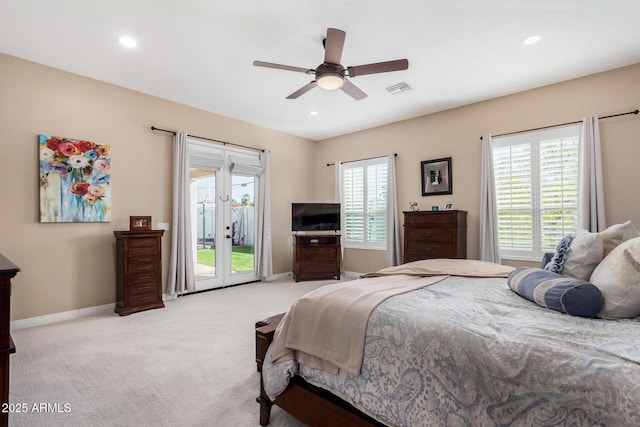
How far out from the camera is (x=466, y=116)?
488 cm

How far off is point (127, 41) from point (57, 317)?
10.5 ft

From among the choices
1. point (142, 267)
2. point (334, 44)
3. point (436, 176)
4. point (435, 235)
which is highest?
point (334, 44)

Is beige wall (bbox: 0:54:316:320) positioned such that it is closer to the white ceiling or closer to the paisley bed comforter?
the white ceiling

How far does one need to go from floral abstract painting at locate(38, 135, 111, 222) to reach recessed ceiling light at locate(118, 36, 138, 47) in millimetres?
1457

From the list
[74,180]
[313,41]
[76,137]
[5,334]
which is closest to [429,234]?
[313,41]

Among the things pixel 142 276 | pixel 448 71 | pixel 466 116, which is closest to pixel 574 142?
pixel 466 116

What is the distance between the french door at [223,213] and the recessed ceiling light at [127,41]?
6.27 ft

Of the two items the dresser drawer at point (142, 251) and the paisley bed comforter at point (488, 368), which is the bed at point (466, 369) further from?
the dresser drawer at point (142, 251)

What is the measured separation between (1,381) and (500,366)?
77.0 inches

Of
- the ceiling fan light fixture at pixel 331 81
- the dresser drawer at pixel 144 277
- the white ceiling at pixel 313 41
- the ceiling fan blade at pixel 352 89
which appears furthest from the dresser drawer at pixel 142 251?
the ceiling fan blade at pixel 352 89

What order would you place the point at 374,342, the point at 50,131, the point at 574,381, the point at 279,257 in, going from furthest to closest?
the point at 279,257 < the point at 50,131 < the point at 374,342 < the point at 574,381

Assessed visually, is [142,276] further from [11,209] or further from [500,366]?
[500,366]

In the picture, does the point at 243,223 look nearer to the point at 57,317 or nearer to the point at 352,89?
the point at 57,317

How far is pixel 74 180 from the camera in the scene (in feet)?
12.5
